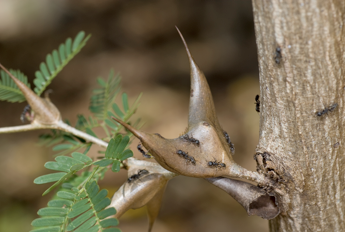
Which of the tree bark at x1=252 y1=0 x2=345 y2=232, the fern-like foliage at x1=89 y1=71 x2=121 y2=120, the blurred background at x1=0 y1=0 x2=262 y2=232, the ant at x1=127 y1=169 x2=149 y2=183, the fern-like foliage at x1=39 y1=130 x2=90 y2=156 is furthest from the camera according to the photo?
the blurred background at x1=0 y1=0 x2=262 y2=232

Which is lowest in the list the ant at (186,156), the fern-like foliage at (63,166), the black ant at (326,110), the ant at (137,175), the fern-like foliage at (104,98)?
the ant at (137,175)

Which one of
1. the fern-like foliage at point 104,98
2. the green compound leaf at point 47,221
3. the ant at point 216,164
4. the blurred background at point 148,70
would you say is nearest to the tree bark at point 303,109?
the ant at point 216,164

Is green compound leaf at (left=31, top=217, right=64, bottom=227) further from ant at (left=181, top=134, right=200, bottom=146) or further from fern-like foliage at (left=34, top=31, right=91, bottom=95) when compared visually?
fern-like foliage at (left=34, top=31, right=91, bottom=95)

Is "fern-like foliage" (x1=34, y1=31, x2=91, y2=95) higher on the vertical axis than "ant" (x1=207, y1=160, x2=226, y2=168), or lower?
higher

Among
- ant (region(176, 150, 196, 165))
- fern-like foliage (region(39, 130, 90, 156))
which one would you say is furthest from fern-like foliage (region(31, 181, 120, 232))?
fern-like foliage (region(39, 130, 90, 156))

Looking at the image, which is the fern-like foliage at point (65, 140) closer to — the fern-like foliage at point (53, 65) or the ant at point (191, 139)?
the fern-like foliage at point (53, 65)

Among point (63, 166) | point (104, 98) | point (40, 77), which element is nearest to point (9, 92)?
point (40, 77)
